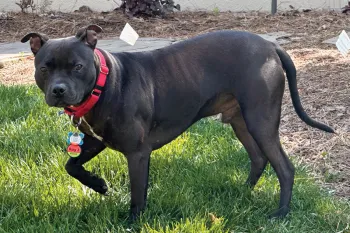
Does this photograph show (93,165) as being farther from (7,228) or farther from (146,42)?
(146,42)

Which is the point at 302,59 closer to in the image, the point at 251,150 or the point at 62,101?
the point at 251,150

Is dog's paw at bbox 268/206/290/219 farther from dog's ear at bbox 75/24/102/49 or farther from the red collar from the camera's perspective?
dog's ear at bbox 75/24/102/49

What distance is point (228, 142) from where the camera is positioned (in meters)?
4.81

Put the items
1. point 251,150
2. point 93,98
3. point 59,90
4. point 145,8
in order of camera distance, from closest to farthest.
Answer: point 59,90 < point 93,98 < point 251,150 < point 145,8

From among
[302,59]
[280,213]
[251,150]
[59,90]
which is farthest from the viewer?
[302,59]

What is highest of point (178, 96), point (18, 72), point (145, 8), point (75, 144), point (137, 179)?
point (178, 96)

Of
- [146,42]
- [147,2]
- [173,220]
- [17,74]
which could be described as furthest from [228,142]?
[147,2]

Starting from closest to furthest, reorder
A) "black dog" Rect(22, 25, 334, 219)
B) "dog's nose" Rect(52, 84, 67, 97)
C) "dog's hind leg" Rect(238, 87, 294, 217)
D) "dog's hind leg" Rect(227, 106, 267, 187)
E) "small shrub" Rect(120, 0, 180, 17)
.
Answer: "dog's nose" Rect(52, 84, 67, 97)
"black dog" Rect(22, 25, 334, 219)
"dog's hind leg" Rect(238, 87, 294, 217)
"dog's hind leg" Rect(227, 106, 267, 187)
"small shrub" Rect(120, 0, 180, 17)

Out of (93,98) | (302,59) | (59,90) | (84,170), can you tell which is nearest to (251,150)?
(84,170)

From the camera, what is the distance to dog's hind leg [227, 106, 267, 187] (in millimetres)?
4117

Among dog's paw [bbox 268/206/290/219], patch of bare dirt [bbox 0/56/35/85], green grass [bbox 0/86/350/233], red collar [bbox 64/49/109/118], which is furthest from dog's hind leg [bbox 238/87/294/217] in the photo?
patch of bare dirt [bbox 0/56/35/85]

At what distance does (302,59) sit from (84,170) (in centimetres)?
394

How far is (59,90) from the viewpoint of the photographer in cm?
314

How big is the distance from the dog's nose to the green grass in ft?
2.48
